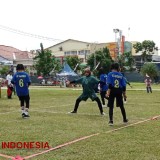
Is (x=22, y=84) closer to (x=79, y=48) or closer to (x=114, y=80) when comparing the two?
(x=114, y=80)

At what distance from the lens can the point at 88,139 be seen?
729 centimetres

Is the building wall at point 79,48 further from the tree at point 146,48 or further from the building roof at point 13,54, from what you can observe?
the tree at point 146,48

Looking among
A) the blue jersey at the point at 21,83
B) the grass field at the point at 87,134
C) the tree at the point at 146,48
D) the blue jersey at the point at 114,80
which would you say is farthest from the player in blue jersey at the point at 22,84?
the tree at the point at 146,48

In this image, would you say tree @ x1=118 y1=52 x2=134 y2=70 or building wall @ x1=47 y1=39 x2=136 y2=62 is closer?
tree @ x1=118 y1=52 x2=134 y2=70

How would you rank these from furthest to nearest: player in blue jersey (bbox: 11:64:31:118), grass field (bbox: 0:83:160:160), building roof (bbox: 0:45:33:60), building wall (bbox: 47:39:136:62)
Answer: building roof (bbox: 0:45:33:60) → building wall (bbox: 47:39:136:62) → player in blue jersey (bbox: 11:64:31:118) → grass field (bbox: 0:83:160:160)

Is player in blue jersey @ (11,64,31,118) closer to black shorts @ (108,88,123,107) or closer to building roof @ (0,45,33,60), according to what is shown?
black shorts @ (108,88,123,107)

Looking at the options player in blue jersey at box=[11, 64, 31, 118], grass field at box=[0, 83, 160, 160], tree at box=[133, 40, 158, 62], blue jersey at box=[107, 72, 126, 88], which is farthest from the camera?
tree at box=[133, 40, 158, 62]

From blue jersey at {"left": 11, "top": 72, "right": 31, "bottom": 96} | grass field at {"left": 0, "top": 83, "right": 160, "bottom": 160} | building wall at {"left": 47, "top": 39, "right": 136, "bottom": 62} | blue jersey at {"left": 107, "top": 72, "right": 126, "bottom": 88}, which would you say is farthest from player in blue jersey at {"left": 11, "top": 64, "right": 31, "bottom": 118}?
building wall at {"left": 47, "top": 39, "right": 136, "bottom": 62}

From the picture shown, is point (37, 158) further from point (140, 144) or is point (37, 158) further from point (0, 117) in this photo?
point (0, 117)

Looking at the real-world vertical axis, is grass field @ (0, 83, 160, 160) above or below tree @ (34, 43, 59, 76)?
below

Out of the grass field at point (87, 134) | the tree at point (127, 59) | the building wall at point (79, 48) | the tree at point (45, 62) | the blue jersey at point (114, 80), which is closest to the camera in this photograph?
the grass field at point (87, 134)

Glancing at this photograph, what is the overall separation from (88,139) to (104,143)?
509 millimetres

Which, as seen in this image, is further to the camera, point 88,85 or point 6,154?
point 88,85

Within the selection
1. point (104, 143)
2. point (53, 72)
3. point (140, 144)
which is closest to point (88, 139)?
point (104, 143)
